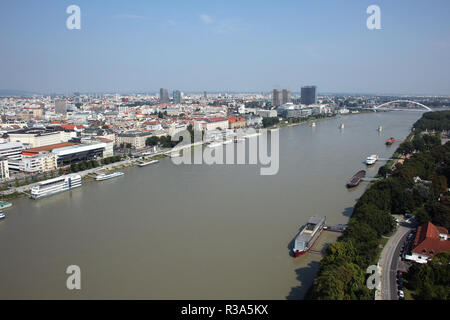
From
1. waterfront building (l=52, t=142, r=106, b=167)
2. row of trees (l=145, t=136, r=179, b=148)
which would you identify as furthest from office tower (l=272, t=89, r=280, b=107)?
waterfront building (l=52, t=142, r=106, b=167)

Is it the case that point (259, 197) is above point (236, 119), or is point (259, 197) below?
below

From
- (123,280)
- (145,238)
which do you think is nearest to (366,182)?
(145,238)

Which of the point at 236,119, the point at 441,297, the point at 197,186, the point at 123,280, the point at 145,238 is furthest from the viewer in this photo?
the point at 236,119

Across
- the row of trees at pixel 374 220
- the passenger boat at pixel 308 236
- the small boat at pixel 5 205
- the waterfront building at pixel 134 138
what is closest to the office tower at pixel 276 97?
the waterfront building at pixel 134 138

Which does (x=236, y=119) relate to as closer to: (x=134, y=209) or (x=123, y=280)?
(x=134, y=209)

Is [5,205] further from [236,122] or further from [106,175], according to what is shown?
[236,122]

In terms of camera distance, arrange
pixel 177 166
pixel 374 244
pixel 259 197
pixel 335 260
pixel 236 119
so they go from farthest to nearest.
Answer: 1. pixel 236 119
2. pixel 177 166
3. pixel 259 197
4. pixel 374 244
5. pixel 335 260

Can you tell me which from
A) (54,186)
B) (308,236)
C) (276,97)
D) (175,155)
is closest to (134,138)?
(175,155)
